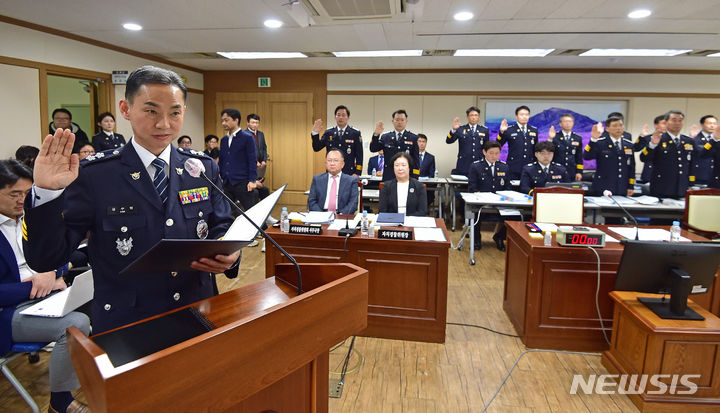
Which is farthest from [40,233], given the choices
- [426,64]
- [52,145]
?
[426,64]

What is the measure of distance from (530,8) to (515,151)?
2791mm

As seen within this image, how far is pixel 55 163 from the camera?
984mm

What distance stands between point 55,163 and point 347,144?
5.26m

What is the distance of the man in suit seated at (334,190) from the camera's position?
4004 mm

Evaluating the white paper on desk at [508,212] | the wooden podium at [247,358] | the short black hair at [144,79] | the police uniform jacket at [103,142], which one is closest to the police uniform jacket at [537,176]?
the white paper on desk at [508,212]

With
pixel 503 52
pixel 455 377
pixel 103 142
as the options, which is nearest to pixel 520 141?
pixel 503 52

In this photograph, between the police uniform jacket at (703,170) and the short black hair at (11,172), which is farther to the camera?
the police uniform jacket at (703,170)

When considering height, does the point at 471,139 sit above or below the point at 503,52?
below

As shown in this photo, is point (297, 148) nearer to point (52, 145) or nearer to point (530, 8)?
point (530, 8)

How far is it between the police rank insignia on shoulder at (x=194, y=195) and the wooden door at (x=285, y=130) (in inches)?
284

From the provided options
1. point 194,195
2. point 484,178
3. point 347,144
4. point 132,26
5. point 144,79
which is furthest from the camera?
point 347,144

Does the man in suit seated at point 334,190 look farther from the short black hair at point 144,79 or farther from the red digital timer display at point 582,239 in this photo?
the short black hair at point 144,79

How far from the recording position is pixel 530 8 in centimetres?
416

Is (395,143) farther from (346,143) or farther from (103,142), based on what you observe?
(103,142)
